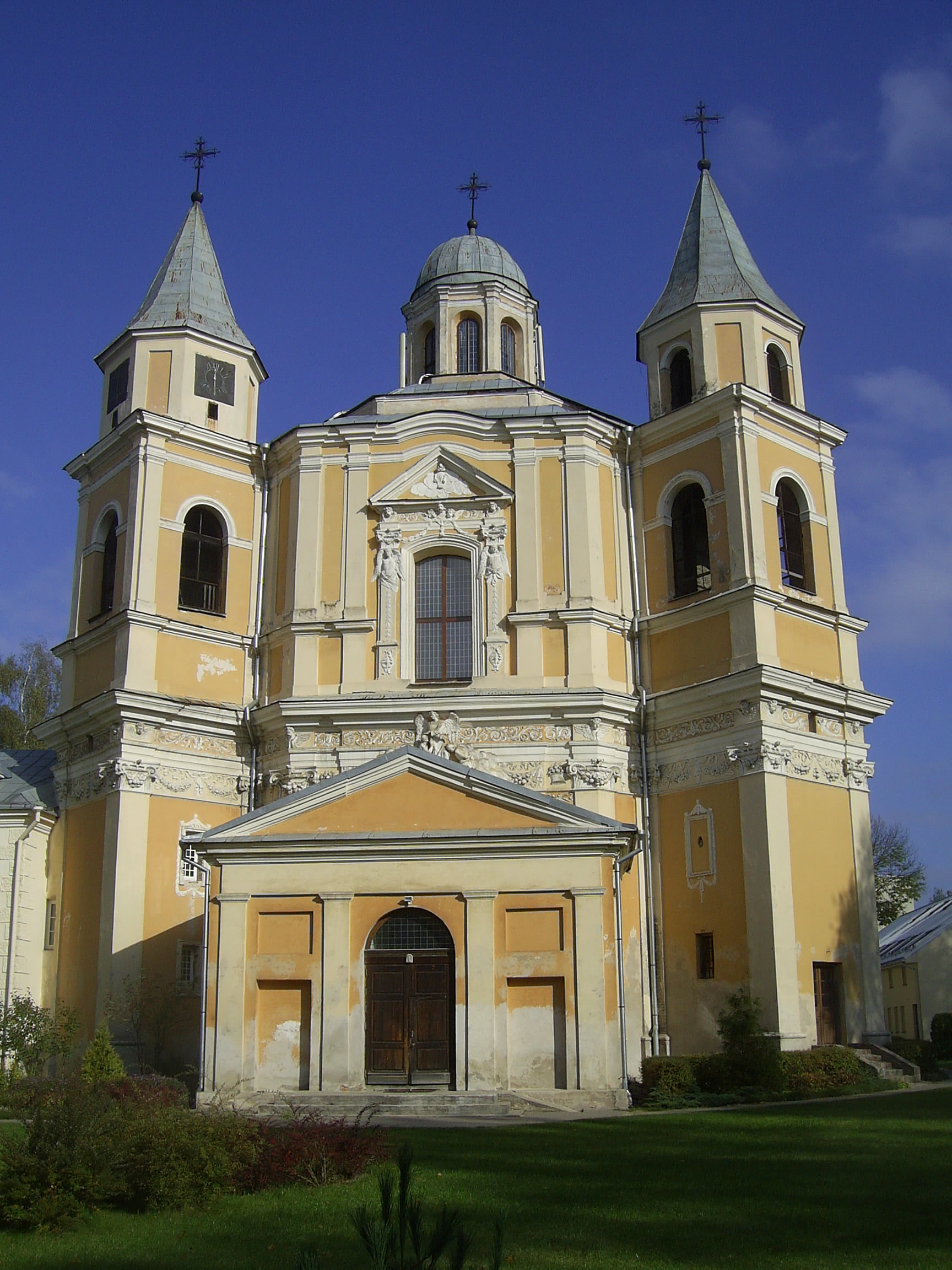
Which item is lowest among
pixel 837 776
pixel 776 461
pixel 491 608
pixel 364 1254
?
pixel 364 1254

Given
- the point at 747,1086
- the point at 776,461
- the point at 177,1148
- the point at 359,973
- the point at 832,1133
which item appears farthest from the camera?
the point at 776,461

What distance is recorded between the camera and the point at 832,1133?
15781mm

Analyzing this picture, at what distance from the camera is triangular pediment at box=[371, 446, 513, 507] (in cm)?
3036

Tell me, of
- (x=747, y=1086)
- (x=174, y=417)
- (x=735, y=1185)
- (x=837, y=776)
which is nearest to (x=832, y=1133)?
(x=735, y=1185)

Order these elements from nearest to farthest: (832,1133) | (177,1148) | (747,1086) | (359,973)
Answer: (177,1148) < (832,1133) < (359,973) < (747,1086)

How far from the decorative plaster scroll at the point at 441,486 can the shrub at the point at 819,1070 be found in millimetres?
13818

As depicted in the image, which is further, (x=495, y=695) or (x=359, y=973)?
(x=495, y=695)

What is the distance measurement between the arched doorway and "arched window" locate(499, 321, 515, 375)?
19869 mm

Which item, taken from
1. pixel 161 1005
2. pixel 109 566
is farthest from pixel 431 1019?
pixel 109 566

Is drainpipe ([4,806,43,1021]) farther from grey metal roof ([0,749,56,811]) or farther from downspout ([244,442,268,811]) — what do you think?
downspout ([244,442,268,811])

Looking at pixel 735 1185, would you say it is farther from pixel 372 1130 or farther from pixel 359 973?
pixel 359 973

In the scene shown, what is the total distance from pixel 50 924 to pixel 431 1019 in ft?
38.4

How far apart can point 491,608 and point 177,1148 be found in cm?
1842

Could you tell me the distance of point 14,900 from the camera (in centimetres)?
2847
